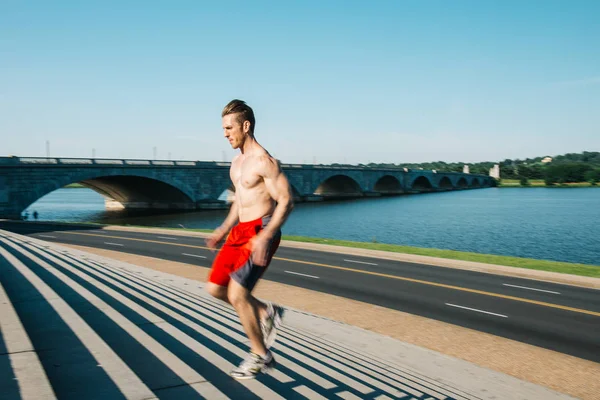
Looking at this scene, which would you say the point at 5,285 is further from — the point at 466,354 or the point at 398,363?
the point at 466,354

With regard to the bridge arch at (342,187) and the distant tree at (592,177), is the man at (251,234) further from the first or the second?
the distant tree at (592,177)

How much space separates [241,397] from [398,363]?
2.62 m

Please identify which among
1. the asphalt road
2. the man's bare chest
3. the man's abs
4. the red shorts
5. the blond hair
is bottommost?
the asphalt road

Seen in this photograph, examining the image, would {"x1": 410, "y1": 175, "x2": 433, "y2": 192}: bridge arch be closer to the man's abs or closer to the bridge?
the bridge

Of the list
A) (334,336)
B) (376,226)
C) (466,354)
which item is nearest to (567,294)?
(466,354)

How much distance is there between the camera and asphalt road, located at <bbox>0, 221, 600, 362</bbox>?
28.1 feet

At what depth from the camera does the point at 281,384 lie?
4223 mm

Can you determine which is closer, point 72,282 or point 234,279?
point 234,279

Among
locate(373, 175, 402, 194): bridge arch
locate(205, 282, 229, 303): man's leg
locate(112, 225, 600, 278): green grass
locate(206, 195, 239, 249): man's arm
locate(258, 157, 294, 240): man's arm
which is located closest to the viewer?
locate(258, 157, 294, 240): man's arm

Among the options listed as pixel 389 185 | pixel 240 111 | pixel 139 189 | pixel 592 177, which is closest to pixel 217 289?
pixel 240 111

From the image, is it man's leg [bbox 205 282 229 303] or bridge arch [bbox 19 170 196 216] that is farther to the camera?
bridge arch [bbox 19 170 196 216]

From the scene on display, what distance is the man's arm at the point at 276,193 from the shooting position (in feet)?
13.0

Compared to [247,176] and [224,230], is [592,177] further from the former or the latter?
[247,176]

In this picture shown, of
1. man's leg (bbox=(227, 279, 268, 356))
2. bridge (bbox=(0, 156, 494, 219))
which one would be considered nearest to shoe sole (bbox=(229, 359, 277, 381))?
man's leg (bbox=(227, 279, 268, 356))
